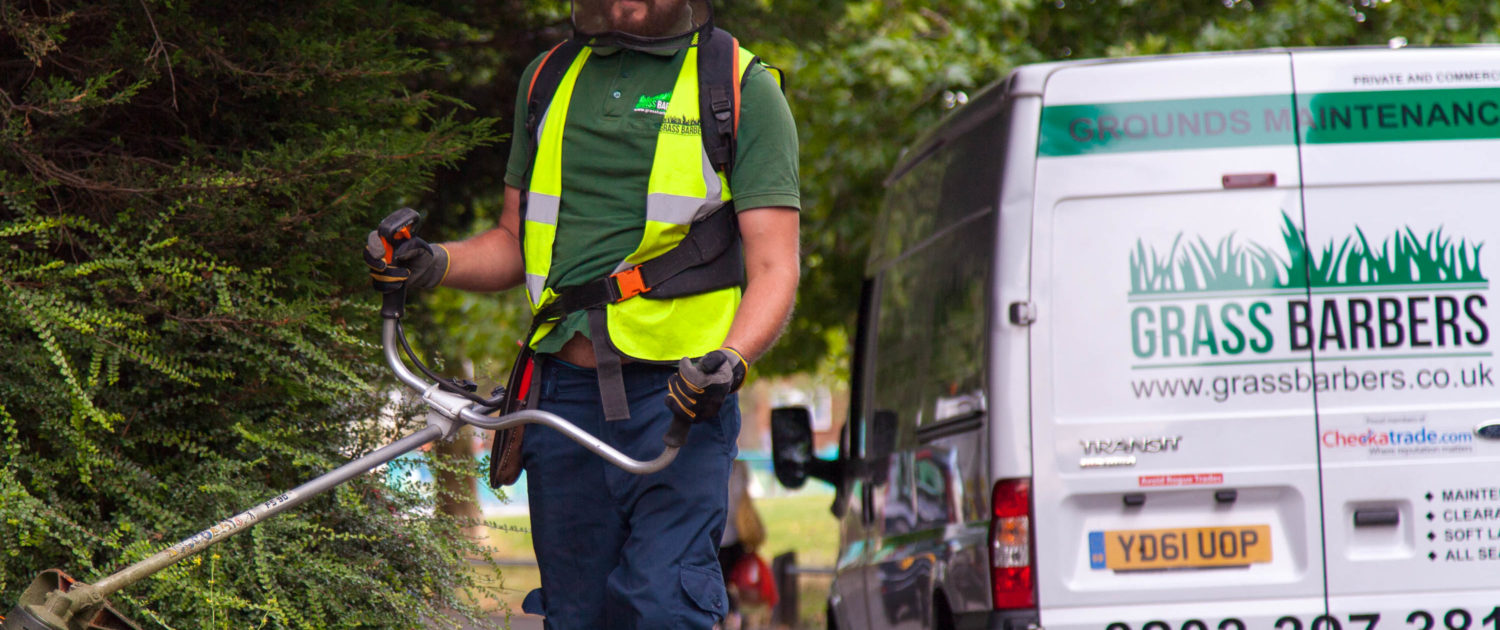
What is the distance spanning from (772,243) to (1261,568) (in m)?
1.98

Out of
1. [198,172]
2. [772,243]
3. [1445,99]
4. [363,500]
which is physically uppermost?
[1445,99]

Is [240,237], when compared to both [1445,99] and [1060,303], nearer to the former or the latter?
[1060,303]

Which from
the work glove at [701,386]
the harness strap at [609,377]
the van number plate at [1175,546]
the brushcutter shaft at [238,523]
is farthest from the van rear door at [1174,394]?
the brushcutter shaft at [238,523]

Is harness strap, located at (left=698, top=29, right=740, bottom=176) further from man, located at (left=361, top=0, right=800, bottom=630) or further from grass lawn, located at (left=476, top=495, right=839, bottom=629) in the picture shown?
grass lawn, located at (left=476, top=495, right=839, bottom=629)

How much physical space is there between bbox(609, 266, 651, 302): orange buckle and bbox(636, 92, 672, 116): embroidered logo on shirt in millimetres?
325

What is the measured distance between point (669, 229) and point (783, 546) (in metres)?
23.8

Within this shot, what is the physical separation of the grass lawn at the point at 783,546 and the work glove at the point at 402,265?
71cm

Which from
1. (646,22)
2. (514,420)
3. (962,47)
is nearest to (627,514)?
(514,420)

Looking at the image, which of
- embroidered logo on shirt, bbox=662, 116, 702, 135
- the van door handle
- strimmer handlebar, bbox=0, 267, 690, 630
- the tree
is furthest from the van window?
the tree

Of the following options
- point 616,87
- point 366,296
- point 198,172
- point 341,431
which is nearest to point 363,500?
point 341,431

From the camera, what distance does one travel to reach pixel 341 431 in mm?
4027

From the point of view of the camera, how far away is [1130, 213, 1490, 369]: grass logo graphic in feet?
13.5

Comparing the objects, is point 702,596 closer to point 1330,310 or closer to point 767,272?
point 767,272

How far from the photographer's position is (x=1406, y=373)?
4.12 meters
